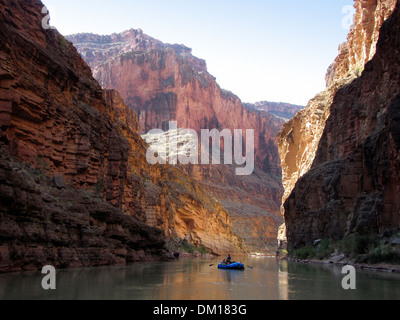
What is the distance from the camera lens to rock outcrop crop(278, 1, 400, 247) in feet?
87.5

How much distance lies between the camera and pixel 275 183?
541 feet

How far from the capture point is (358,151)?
113 feet

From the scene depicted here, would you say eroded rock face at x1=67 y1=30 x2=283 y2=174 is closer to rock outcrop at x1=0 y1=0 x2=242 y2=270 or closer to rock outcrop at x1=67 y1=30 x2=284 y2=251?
rock outcrop at x1=67 y1=30 x2=284 y2=251

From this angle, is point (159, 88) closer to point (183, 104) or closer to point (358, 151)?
point (183, 104)

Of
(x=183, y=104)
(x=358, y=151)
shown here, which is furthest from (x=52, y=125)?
(x=183, y=104)

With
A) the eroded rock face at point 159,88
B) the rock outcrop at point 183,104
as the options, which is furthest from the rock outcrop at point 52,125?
the eroded rock face at point 159,88

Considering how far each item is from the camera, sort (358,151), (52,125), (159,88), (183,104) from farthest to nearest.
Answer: (183,104)
(159,88)
(358,151)
(52,125)

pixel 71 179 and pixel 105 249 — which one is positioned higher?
pixel 71 179

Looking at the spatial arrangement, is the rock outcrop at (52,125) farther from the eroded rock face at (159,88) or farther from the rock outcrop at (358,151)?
the eroded rock face at (159,88)

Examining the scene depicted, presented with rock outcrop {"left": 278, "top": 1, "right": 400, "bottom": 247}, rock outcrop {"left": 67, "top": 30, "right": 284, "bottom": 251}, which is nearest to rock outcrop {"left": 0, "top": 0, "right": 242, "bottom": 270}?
rock outcrop {"left": 278, "top": 1, "right": 400, "bottom": 247}

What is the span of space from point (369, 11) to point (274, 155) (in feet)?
410

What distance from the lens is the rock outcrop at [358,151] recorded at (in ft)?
87.5
